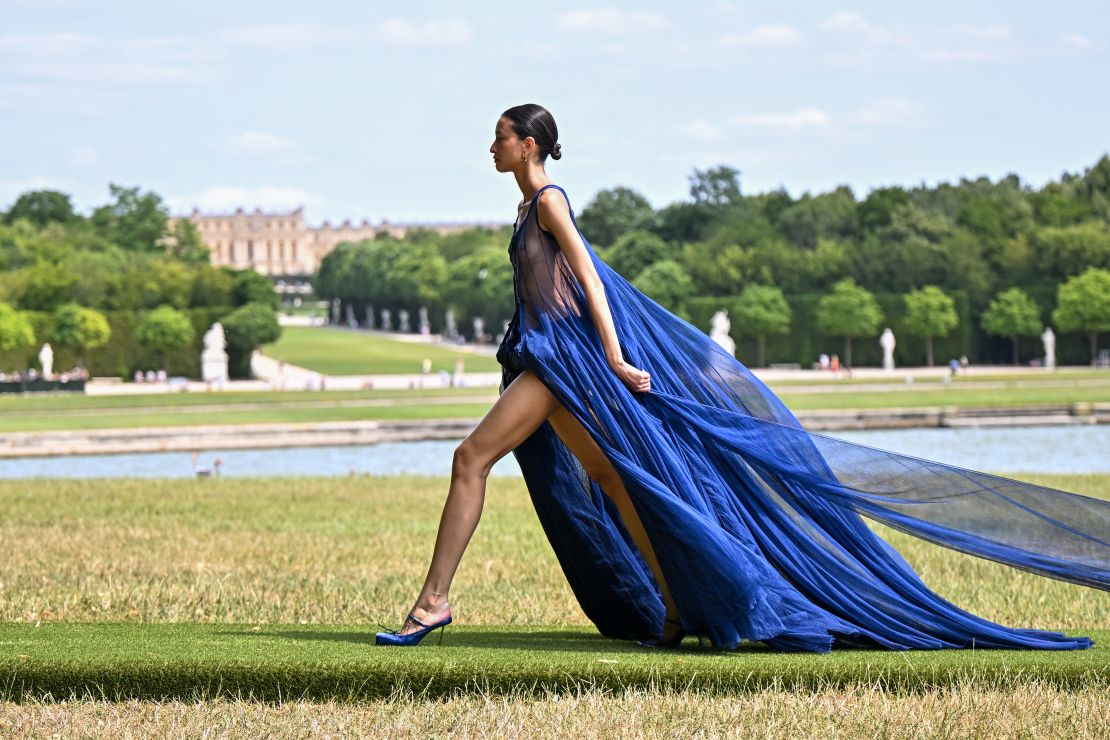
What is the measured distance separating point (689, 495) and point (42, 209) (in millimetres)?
107734

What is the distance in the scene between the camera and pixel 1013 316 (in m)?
64.1

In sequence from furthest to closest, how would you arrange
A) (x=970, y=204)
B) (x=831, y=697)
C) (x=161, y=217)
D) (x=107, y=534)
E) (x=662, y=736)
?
(x=161, y=217)
(x=970, y=204)
(x=107, y=534)
(x=831, y=697)
(x=662, y=736)

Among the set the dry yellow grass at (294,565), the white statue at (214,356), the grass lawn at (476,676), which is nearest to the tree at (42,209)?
the white statue at (214,356)

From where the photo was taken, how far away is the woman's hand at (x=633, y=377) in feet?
16.4

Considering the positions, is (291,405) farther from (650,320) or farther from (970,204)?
(970,204)

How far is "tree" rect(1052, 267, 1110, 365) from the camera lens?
62719mm

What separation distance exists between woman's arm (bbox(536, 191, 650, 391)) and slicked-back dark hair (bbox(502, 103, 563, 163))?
7.7 inches

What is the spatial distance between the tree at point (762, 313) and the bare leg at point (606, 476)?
199 ft

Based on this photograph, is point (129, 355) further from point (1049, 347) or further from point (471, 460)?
point (471, 460)

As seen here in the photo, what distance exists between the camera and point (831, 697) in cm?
452

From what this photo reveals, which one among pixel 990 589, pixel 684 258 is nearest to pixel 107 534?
pixel 990 589

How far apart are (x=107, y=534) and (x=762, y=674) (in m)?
7.02

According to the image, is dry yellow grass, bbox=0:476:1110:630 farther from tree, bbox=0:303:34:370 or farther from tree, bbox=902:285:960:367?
tree, bbox=902:285:960:367

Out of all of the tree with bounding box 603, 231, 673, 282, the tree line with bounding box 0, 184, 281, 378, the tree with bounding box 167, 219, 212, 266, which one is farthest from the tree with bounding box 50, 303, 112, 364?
the tree with bounding box 167, 219, 212, 266
